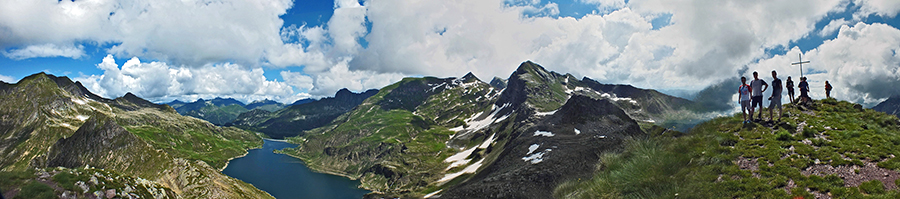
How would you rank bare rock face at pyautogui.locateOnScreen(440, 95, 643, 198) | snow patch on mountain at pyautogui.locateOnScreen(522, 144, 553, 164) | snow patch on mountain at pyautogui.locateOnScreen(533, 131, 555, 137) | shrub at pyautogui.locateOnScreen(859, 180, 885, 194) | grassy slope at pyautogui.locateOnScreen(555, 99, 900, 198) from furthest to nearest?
snow patch on mountain at pyautogui.locateOnScreen(533, 131, 555, 137), snow patch on mountain at pyautogui.locateOnScreen(522, 144, 553, 164), bare rock face at pyautogui.locateOnScreen(440, 95, 643, 198), grassy slope at pyautogui.locateOnScreen(555, 99, 900, 198), shrub at pyautogui.locateOnScreen(859, 180, 885, 194)

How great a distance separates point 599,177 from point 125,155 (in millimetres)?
146760

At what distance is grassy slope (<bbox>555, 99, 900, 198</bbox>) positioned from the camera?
1347cm

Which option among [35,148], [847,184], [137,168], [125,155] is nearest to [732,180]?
[847,184]

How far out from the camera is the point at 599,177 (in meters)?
18.2

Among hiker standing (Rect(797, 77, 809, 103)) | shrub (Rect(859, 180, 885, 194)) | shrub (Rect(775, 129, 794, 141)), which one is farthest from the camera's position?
hiker standing (Rect(797, 77, 809, 103))

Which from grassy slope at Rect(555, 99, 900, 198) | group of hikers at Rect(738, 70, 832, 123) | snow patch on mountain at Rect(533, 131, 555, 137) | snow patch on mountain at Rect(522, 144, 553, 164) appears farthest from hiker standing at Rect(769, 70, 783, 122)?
snow patch on mountain at Rect(533, 131, 555, 137)

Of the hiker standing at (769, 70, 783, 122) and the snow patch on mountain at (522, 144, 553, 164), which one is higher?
the hiker standing at (769, 70, 783, 122)

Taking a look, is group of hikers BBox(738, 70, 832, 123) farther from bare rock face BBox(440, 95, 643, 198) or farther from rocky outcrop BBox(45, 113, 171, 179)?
rocky outcrop BBox(45, 113, 171, 179)

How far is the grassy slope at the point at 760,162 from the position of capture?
13.5 meters

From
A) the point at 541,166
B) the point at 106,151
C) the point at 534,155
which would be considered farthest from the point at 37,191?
the point at 106,151

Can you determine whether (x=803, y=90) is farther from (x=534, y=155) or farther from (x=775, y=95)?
(x=534, y=155)

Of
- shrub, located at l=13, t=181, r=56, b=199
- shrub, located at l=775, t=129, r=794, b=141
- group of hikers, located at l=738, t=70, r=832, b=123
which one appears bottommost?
shrub, located at l=13, t=181, r=56, b=199

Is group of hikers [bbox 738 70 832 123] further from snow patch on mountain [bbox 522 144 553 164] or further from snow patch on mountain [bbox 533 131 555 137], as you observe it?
snow patch on mountain [bbox 533 131 555 137]

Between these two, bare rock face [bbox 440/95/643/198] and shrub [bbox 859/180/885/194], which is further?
bare rock face [bbox 440/95/643/198]
